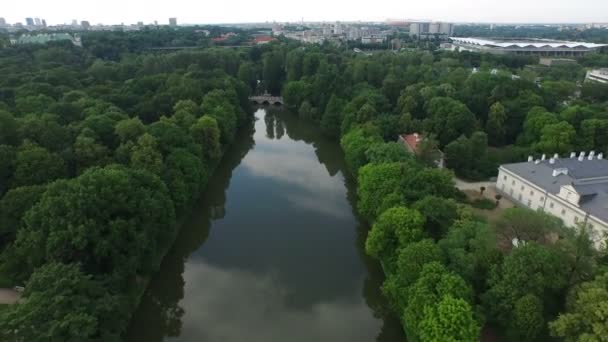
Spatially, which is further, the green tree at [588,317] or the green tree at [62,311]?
the green tree at [588,317]

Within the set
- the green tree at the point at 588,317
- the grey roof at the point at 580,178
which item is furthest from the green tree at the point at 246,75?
the green tree at the point at 588,317

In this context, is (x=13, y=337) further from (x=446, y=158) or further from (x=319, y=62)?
(x=319, y=62)

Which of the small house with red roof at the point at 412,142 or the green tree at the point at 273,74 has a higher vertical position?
the green tree at the point at 273,74

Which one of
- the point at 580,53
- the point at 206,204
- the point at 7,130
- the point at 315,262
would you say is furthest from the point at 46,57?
the point at 580,53

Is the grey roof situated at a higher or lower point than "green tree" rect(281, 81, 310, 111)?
lower

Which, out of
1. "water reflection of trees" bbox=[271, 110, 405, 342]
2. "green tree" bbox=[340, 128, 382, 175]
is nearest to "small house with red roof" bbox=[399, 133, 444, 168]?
"green tree" bbox=[340, 128, 382, 175]

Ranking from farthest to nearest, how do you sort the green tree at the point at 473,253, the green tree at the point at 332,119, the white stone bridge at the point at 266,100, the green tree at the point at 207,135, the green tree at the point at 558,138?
the white stone bridge at the point at 266,100 < the green tree at the point at 332,119 < the green tree at the point at 207,135 < the green tree at the point at 558,138 < the green tree at the point at 473,253

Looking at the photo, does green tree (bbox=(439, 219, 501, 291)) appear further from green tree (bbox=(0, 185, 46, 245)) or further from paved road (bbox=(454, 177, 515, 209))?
green tree (bbox=(0, 185, 46, 245))

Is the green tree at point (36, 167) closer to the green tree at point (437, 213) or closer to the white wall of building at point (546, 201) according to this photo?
the green tree at point (437, 213)
